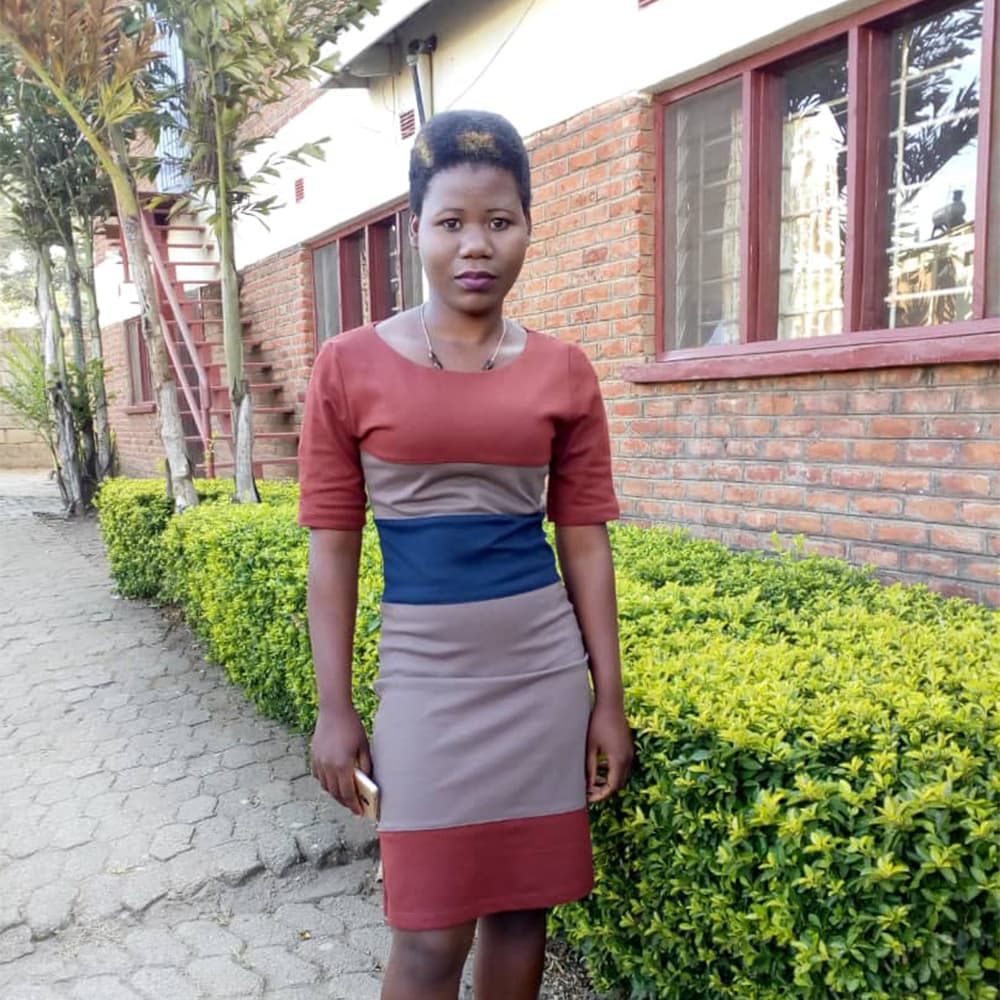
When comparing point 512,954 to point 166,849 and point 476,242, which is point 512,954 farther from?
point 166,849

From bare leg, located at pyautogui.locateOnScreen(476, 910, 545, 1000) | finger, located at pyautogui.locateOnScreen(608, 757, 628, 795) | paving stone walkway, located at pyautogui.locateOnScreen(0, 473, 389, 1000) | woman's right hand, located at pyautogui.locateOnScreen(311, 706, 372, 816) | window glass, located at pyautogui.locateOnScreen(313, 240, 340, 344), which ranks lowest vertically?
paving stone walkway, located at pyautogui.locateOnScreen(0, 473, 389, 1000)

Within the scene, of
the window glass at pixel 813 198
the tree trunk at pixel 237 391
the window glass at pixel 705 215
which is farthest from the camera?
the tree trunk at pixel 237 391

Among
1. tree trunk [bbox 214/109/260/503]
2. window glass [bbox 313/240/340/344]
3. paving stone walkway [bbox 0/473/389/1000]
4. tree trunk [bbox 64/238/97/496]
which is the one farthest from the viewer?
tree trunk [bbox 64/238/97/496]

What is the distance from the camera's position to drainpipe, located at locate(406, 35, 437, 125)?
6512mm

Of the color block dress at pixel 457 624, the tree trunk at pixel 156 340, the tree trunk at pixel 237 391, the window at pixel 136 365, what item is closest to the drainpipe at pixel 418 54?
the tree trunk at pixel 237 391

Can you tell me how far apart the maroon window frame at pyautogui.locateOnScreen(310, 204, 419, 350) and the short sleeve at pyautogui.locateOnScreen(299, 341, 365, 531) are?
5.84m

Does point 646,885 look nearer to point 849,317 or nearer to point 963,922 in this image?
point 963,922

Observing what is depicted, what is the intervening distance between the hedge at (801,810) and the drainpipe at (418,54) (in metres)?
4.90

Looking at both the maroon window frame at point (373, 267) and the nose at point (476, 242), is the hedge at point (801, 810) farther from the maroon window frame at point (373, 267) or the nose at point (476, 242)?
the maroon window frame at point (373, 267)

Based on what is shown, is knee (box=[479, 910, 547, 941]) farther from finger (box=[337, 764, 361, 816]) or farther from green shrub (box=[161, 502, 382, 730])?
green shrub (box=[161, 502, 382, 730])

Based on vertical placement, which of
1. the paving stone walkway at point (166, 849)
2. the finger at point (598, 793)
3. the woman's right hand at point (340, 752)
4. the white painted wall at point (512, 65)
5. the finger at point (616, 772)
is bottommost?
the paving stone walkway at point (166, 849)

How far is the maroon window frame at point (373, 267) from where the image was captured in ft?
25.1

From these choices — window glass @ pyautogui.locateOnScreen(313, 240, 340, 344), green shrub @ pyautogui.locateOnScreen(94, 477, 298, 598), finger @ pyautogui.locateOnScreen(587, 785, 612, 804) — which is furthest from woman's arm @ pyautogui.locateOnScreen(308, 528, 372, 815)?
window glass @ pyautogui.locateOnScreen(313, 240, 340, 344)

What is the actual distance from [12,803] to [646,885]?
9.51 ft
